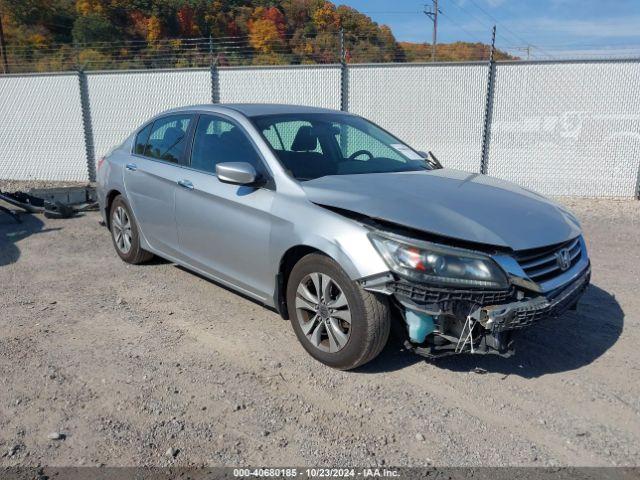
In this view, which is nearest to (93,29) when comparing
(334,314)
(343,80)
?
(343,80)

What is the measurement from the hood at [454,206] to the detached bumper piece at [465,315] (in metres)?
0.31

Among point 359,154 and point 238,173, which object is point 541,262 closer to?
point 359,154

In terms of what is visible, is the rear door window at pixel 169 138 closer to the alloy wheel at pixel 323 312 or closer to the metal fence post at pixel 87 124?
the alloy wheel at pixel 323 312

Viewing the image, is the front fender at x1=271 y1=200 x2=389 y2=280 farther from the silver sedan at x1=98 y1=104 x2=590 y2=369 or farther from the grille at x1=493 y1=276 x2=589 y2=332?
the grille at x1=493 y1=276 x2=589 y2=332

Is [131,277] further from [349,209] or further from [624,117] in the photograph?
[624,117]

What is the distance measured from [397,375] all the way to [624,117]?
804cm

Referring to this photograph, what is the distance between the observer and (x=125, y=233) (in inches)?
232

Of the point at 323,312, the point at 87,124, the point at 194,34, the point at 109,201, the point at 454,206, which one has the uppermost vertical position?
the point at 194,34

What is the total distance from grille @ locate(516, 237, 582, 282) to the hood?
5cm

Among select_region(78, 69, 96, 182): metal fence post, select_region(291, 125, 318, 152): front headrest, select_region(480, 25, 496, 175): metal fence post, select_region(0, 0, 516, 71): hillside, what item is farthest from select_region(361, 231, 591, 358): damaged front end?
select_region(78, 69, 96, 182): metal fence post

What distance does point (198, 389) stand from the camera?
11.4 feet

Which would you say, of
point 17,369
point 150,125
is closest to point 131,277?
point 150,125

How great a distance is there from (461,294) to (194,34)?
2787cm

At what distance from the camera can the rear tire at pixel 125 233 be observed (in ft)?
18.7
